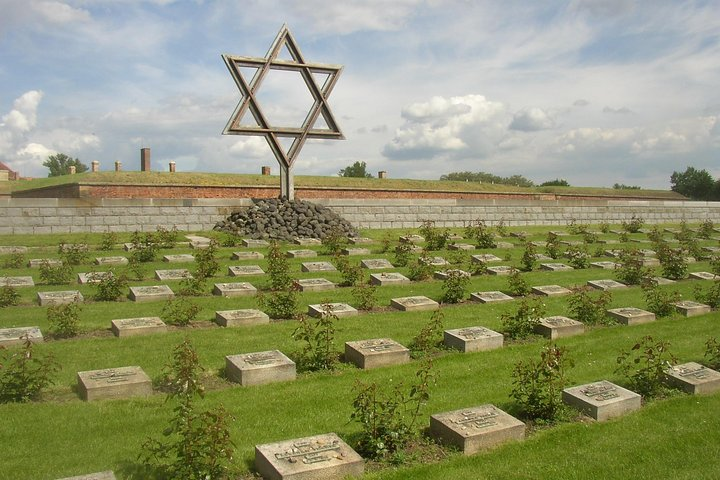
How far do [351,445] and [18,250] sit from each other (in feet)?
35.6

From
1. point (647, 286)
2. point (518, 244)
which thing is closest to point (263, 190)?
point (518, 244)

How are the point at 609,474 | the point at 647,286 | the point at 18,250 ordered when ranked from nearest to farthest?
the point at 609,474, the point at 647,286, the point at 18,250

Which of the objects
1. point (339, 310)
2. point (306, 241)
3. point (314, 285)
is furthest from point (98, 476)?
point (306, 241)

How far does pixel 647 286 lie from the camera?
10.5 metres

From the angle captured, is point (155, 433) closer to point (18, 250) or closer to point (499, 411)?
point (499, 411)

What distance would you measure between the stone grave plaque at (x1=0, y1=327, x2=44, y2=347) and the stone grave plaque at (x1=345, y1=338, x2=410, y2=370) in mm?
3574

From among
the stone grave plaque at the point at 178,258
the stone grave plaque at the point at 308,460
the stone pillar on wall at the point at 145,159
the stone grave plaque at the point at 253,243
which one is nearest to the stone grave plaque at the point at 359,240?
the stone grave plaque at the point at 253,243

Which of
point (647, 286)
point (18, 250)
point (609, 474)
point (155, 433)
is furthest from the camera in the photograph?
point (18, 250)

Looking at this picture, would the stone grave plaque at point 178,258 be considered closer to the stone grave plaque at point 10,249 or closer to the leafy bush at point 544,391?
the stone grave plaque at point 10,249

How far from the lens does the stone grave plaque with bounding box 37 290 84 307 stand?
28.4 ft

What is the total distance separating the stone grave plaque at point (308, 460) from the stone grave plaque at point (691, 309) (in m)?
7.38

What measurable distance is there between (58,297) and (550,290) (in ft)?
27.0

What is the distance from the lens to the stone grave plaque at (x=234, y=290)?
964cm

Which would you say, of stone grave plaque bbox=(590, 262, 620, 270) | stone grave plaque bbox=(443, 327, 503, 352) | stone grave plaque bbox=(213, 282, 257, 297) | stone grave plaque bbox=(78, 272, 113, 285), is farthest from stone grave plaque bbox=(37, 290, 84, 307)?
stone grave plaque bbox=(590, 262, 620, 270)
